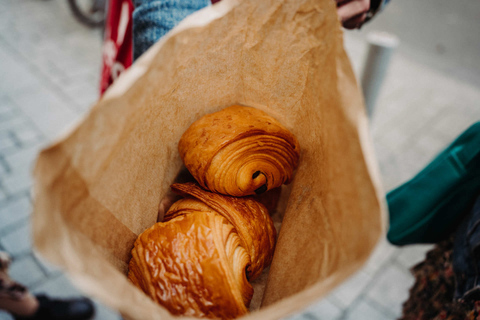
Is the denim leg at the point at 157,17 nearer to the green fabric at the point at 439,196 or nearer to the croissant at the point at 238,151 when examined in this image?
the croissant at the point at 238,151

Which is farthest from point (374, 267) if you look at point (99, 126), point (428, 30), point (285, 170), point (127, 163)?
point (428, 30)

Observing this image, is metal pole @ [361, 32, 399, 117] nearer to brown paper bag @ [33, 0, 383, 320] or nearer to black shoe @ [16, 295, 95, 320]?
brown paper bag @ [33, 0, 383, 320]

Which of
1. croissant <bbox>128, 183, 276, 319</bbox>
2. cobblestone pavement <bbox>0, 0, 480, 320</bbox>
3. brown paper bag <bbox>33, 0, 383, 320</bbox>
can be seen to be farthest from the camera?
cobblestone pavement <bbox>0, 0, 480, 320</bbox>

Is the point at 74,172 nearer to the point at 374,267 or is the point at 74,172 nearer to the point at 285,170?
the point at 285,170

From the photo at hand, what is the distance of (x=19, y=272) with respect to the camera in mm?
2174

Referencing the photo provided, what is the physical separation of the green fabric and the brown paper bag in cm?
65

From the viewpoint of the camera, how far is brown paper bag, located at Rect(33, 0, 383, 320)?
570 mm

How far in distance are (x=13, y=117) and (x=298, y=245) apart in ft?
10.7

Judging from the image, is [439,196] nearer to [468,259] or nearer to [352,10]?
[468,259]

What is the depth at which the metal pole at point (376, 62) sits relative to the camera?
272cm

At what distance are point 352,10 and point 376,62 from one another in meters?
1.77

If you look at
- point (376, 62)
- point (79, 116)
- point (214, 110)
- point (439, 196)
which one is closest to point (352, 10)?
point (214, 110)

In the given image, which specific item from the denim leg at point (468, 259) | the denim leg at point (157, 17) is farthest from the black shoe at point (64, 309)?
the denim leg at point (468, 259)

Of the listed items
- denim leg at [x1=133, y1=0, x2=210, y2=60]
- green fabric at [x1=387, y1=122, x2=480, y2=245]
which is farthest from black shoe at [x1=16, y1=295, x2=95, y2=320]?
green fabric at [x1=387, y1=122, x2=480, y2=245]
